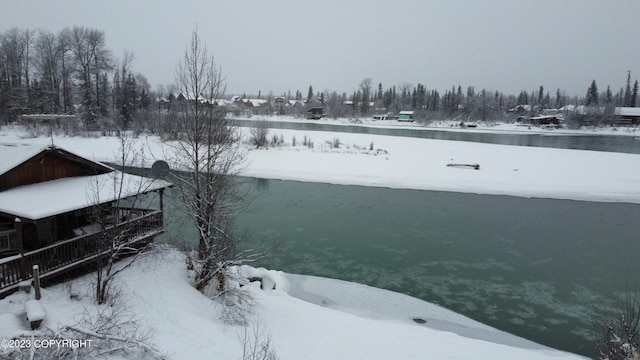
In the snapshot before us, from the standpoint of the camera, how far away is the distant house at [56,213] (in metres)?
11.0

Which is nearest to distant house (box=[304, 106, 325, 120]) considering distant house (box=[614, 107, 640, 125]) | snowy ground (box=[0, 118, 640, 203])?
snowy ground (box=[0, 118, 640, 203])

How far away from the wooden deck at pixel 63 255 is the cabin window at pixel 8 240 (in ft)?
4.82

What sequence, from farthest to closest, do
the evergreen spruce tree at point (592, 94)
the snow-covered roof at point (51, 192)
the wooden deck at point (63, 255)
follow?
the evergreen spruce tree at point (592, 94)
the snow-covered roof at point (51, 192)
the wooden deck at point (63, 255)

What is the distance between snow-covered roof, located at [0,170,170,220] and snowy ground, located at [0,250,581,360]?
220cm

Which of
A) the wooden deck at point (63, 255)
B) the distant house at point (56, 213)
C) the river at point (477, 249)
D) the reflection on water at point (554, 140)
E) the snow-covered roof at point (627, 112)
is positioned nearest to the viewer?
the wooden deck at point (63, 255)

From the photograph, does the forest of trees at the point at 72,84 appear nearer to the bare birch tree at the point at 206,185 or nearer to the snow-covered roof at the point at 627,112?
the bare birch tree at the point at 206,185

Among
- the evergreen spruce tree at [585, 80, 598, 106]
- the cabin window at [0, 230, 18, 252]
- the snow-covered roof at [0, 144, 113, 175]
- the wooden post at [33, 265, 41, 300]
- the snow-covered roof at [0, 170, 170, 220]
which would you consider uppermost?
the evergreen spruce tree at [585, 80, 598, 106]

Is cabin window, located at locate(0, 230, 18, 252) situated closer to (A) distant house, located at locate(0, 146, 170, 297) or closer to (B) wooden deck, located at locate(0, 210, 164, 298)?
(A) distant house, located at locate(0, 146, 170, 297)

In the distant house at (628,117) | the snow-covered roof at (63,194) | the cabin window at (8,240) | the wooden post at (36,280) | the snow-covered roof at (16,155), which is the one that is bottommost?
the wooden post at (36,280)

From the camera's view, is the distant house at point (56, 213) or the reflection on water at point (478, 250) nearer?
the distant house at point (56, 213)

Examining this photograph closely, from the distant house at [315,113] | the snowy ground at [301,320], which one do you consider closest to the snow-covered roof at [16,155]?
the snowy ground at [301,320]

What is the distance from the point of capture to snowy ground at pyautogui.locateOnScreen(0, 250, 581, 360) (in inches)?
384

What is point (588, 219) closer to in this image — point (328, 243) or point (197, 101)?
point (328, 243)

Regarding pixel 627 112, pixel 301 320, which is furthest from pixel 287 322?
pixel 627 112
